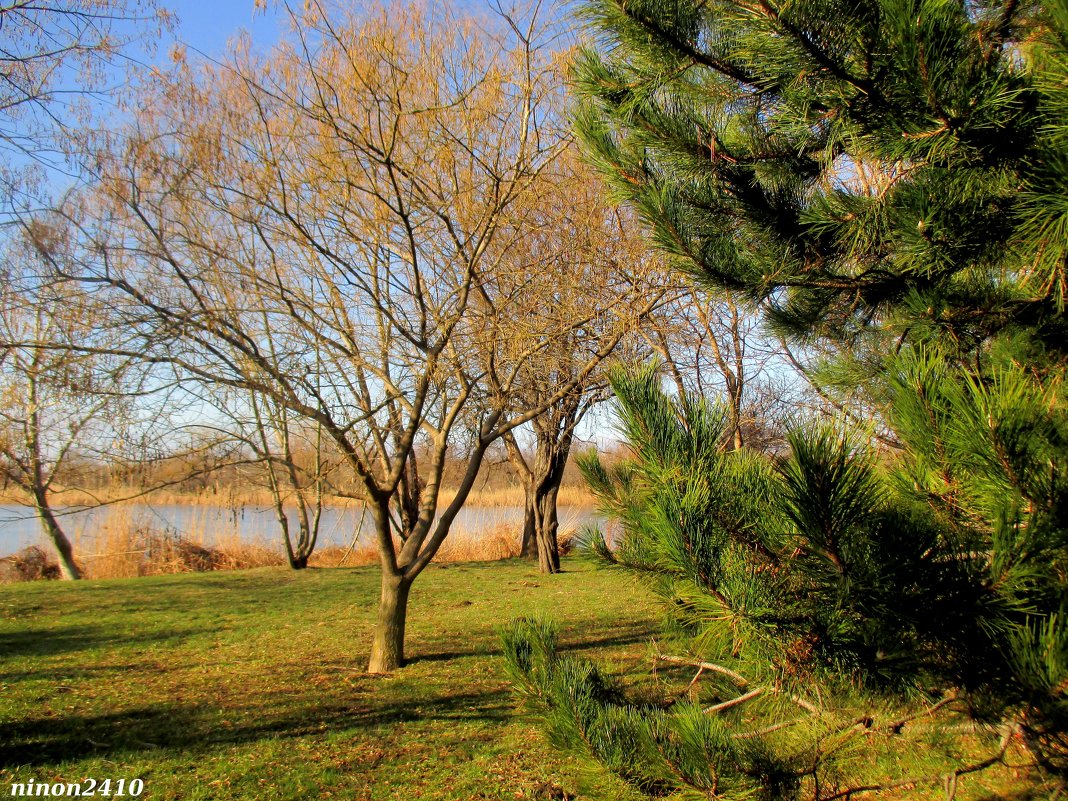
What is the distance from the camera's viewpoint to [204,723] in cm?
458

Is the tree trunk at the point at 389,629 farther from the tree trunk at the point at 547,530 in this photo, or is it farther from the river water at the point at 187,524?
the tree trunk at the point at 547,530

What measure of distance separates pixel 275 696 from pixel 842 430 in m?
5.07

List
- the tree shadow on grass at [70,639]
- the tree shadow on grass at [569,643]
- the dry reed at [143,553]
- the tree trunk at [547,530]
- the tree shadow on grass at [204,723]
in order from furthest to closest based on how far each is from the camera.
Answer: the tree trunk at [547,530] → the dry reed at [143,553] → the tree shadow on grass at [569,643] → the tree shadow on grass at [70,639] → the tree shadow on grass at [204,723]

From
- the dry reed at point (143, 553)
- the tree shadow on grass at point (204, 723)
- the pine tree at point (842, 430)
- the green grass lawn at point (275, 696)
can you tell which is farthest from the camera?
the dry reed at point (143, 553)

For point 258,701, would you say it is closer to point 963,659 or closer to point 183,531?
point 963,659

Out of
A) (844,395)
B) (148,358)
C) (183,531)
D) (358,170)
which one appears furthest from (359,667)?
(183,531)

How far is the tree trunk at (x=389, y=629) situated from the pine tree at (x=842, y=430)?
3.65 m

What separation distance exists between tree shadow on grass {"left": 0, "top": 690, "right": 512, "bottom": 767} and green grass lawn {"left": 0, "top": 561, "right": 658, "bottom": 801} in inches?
0.6

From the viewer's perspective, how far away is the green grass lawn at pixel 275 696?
3.81 m

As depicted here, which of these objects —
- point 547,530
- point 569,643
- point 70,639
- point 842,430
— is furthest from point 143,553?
point 842,430

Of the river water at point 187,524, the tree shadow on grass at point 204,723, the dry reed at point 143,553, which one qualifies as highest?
the river water at point 187,524

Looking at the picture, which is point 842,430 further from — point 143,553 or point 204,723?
point 143,553

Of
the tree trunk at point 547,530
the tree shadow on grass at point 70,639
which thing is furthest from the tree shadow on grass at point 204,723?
the tree trunk at point 547,530

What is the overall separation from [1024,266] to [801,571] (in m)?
1.65
